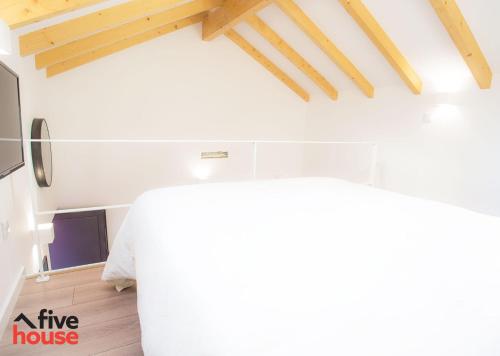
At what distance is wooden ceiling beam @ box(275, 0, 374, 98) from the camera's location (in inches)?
124

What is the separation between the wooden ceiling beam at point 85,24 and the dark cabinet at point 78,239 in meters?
2.40

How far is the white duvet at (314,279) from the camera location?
66 cm

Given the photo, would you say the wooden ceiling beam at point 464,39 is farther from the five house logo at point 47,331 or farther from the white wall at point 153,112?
the five house logo at point 47,331

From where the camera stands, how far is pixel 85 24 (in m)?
2.38

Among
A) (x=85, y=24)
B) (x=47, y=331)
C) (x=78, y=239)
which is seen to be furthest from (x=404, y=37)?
(x=78, y=239)

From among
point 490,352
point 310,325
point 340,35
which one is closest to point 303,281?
point 310,325

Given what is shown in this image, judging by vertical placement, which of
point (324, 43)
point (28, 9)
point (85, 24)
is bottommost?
point (28, 9)

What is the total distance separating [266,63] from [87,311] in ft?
13.5

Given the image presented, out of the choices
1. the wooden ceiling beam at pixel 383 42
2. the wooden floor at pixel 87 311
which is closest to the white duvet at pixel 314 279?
the wooden floor at pixel 87 311

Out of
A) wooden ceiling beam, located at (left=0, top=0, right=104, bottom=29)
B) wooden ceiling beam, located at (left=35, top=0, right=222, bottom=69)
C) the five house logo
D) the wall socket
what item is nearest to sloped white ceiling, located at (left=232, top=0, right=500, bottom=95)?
wooden ceiling beam, located at (left=35, top=0, right=222, bottom=69)

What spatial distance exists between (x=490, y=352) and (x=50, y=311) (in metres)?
1.99

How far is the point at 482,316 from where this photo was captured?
74 cm

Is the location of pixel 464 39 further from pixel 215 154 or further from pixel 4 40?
pixel 215 154

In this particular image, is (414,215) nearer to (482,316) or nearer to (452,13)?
(482,316)
